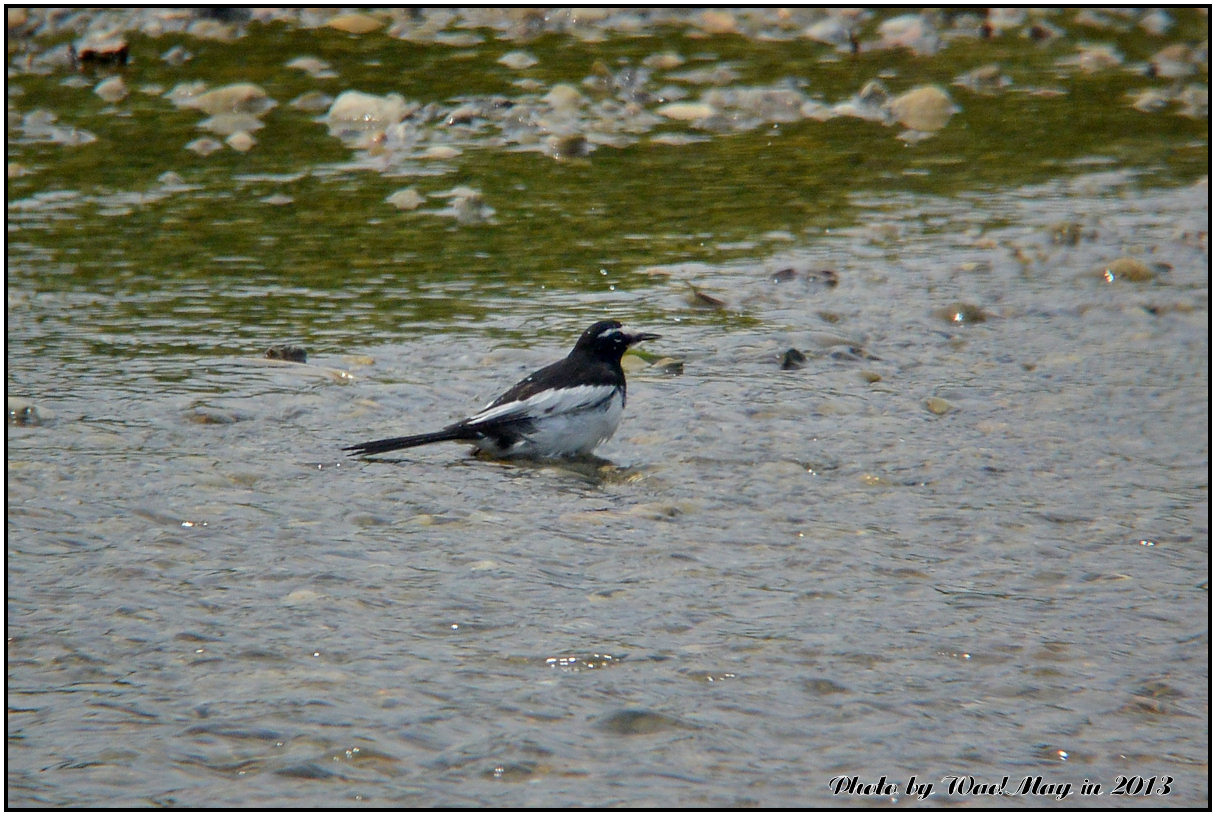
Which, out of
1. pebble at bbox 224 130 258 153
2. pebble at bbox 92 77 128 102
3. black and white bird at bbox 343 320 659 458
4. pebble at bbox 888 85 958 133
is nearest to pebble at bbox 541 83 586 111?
pebble at bbox 224 130 258 153

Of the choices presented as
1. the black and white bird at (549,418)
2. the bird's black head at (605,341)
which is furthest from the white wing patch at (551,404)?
the bird's black head at (605,341)

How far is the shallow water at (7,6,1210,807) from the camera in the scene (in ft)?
14.3

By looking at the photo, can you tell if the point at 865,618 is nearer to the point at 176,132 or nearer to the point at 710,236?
the point at 710,236

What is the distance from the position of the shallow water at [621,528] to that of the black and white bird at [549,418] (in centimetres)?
15

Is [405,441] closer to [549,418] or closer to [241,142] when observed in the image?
[549,418]

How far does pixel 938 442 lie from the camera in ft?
23.2

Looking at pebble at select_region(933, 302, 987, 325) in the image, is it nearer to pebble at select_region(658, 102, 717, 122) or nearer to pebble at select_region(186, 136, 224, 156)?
pebble at select_region(658, 102, 717, 122)

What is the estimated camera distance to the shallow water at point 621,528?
4363mm

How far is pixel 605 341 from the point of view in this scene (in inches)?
305

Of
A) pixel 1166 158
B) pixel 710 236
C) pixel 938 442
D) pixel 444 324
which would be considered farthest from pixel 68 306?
pixel 1166 158

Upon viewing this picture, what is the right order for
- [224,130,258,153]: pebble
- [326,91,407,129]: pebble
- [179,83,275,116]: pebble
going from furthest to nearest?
[179,83,275,116]: pebble
[326,91,407,129]: pebble
[224,130,258,153]: pebble

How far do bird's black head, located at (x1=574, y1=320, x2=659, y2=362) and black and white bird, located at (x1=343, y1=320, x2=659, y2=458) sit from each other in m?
0.15

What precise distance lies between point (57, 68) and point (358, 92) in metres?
3.35

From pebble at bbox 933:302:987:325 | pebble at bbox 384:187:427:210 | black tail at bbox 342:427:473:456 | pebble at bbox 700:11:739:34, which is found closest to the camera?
black tail at bbox 342:427:473:456
